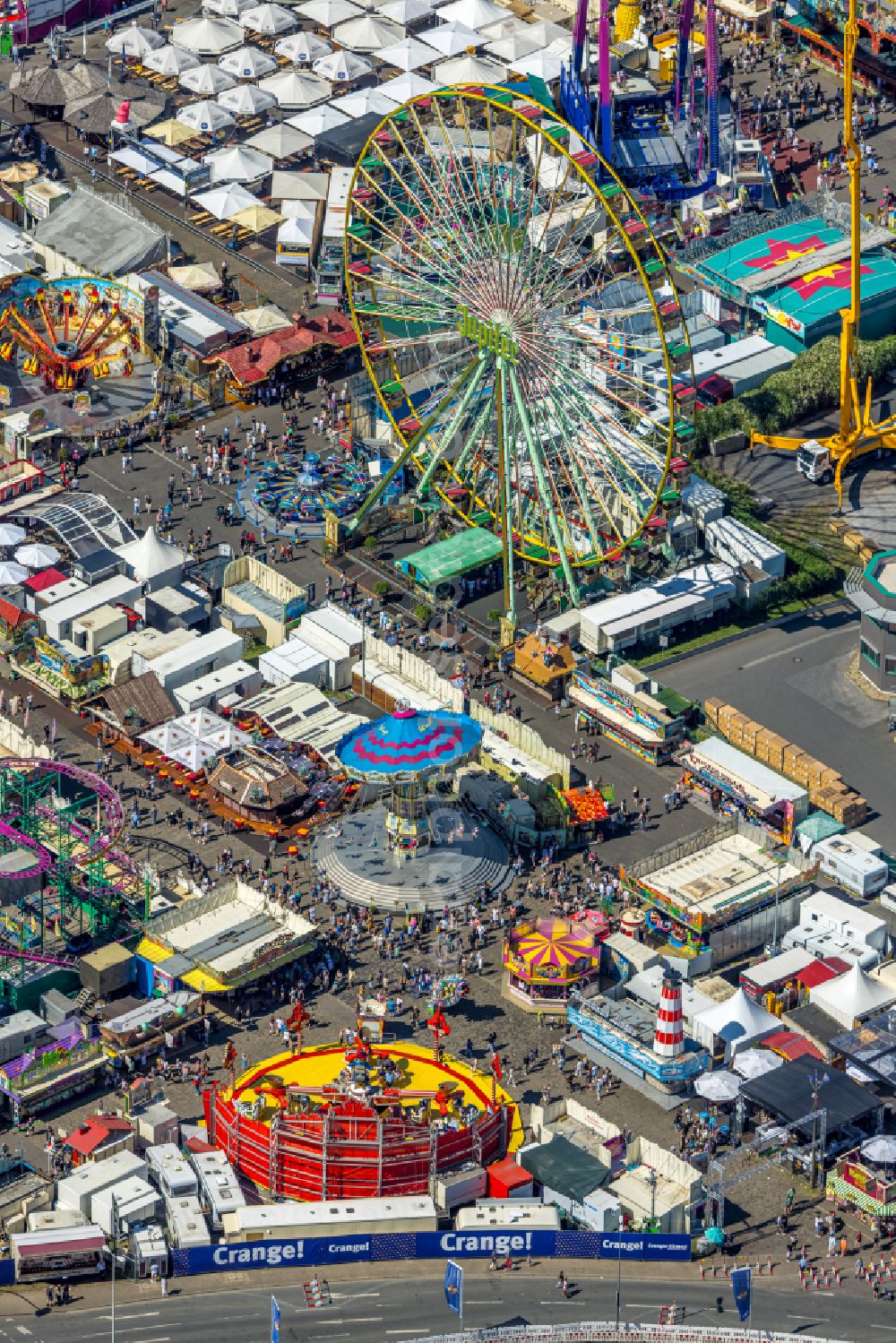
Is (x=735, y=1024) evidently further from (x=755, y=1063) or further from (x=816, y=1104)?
(x=816, y=1104)

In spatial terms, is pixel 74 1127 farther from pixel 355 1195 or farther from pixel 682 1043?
pixel 682 1043

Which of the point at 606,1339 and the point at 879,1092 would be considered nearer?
the point at 606,1339

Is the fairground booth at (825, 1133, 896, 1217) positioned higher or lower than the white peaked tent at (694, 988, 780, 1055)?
lower

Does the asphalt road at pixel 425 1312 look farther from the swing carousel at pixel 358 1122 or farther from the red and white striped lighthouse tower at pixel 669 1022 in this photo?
the red and white striped lighthouse tower at pixel 669 1022

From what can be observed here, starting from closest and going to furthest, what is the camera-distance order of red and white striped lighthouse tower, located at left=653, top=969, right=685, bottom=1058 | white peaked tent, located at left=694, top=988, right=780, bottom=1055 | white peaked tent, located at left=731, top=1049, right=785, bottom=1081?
red and white striped lighthouse tower, located at left=653, top=969, right=685, bottom=1058 < white peaked tent, located at left=731, top=1049, right=785, bottom=1081 < white peaked tent, located at left=694, top=988, right=780, bottom=1055

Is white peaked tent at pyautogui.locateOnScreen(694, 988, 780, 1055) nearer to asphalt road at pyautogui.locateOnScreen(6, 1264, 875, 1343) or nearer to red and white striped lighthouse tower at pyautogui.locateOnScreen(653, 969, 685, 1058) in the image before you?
red and white striped lighthouse tower at pyautogui.locateOnScreen(653, 969, 685, 1058)

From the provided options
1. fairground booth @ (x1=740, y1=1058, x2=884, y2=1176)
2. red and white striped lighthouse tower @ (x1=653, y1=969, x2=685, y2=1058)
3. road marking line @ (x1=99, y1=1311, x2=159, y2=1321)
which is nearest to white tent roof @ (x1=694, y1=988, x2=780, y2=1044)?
red and white striped lighthouse tower @ (x1=653, y1=969, x2=685, y2=1058)

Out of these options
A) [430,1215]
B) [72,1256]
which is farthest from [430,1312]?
[72,1256]

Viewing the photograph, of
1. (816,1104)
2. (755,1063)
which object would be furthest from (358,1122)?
(816,1104)
